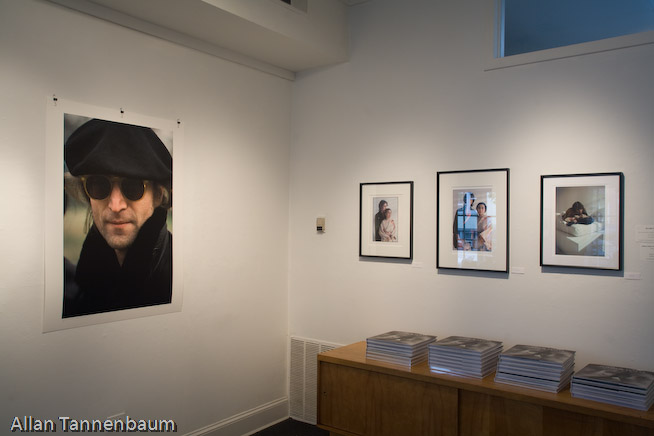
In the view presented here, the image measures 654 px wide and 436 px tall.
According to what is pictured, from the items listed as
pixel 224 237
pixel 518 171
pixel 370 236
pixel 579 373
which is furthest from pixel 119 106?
pixel 579 373

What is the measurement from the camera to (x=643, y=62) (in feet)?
9.47

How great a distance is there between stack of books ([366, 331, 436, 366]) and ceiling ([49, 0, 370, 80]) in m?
2.16

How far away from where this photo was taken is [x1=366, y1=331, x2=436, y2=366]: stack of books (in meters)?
3.10

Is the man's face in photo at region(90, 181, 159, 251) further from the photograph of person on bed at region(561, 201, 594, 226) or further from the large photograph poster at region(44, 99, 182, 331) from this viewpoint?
the photograph of person on bed at region(561, 201, 594, 226)

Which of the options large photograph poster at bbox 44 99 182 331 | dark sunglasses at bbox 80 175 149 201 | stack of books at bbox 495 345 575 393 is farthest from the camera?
dark sunglasses at bbox 80 175 149 201

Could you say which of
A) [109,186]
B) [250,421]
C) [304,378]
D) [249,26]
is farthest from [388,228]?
[109,186]

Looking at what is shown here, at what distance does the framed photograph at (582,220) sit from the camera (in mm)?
2914

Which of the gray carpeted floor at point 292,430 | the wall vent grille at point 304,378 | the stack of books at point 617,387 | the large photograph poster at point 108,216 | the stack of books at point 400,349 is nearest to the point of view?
the stack of books at point 617,387

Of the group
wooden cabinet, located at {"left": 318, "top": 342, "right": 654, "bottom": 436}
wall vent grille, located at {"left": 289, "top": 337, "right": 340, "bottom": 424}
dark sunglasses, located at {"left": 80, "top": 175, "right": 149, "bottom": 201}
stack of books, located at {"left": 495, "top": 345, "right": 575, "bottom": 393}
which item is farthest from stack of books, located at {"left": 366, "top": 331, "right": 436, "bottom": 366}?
dark sunglasses, located at {"left": 80, "top": 175, "right": 149, "bottom": 201}

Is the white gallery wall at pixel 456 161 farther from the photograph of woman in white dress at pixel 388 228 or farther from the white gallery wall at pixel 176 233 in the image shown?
the white gallery wall at pixel 176 233

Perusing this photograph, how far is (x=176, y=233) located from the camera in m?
3.45

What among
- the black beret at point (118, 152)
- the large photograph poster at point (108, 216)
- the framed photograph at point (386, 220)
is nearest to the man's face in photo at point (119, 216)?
the large photograph poster at point (108, 216)

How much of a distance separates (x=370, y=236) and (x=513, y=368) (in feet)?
4.93

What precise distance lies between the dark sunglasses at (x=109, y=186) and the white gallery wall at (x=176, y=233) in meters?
0.26
